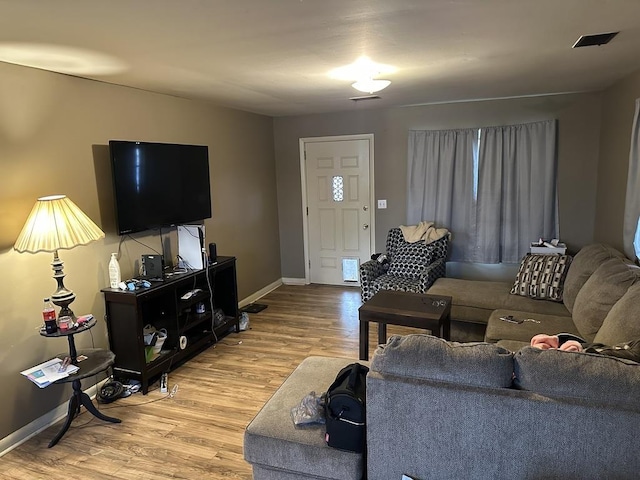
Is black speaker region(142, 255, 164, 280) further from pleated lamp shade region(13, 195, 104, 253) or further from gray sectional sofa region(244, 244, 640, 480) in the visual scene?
gray sectional sofa region(244, 244, 640, 480)

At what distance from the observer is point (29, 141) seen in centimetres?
272

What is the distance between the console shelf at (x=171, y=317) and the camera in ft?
10.3

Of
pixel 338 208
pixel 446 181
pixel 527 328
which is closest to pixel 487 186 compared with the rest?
pixel 446 181

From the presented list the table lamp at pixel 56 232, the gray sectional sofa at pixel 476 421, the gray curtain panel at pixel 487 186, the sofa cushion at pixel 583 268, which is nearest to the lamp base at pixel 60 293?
the table lamp at pixel 56 232

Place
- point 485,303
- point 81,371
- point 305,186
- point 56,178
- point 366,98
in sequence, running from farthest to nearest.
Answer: point 305,186 < point 366,98 < point 485,303 < point 56,178 < point 81,371

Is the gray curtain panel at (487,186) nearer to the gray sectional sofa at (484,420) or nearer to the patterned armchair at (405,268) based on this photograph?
the patterned armchair at (405,268)

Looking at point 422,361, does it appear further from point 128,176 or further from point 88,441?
point 128,176

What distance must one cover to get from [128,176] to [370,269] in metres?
2.49

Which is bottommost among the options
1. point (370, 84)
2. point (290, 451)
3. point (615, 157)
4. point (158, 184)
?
point (290, 451)

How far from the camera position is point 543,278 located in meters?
3.71

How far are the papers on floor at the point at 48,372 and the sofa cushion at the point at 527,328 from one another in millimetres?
2747

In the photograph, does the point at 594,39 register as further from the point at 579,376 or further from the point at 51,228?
the point at 51,228

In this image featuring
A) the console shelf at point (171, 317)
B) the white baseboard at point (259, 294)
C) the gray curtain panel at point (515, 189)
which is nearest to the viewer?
the console shelf at point (171, 317)

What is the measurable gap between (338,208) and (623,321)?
12.6ft
